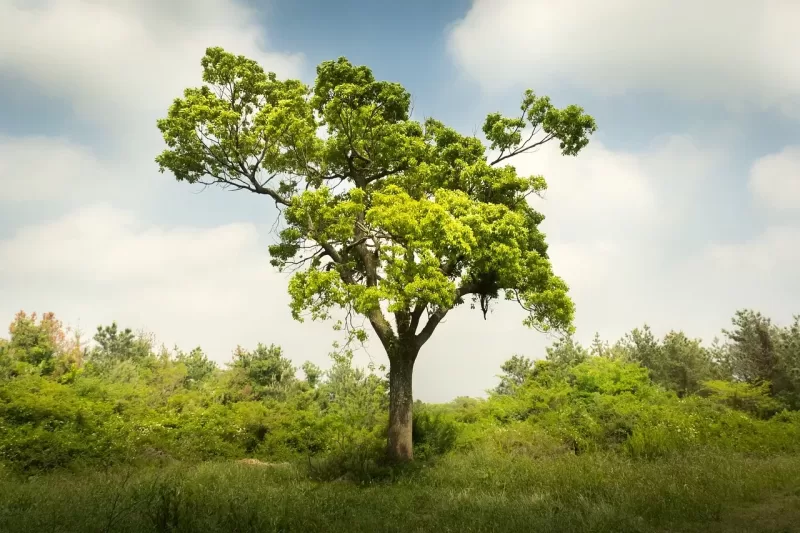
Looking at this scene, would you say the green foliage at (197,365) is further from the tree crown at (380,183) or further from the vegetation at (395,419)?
the tree crown at (380,183)

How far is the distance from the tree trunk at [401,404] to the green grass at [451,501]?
255 cm

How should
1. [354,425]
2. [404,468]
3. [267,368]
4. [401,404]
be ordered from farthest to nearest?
[267,368], [354,425], [401,404], [404,468]

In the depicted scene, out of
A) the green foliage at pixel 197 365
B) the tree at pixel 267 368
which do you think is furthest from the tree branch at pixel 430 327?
the green foliage at pixel 197 365

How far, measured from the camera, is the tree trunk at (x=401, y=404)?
1416 cm

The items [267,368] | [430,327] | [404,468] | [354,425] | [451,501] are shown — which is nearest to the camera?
[451,501]

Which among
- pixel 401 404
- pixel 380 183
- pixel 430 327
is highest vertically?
pixel 380 183

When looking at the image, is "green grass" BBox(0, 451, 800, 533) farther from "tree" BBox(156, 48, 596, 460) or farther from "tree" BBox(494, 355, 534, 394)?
"tree" BBox(494, 355, 534, 394)

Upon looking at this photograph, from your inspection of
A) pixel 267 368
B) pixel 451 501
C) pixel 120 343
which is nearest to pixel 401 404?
pixel 451 501

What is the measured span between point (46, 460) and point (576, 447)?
15.9m

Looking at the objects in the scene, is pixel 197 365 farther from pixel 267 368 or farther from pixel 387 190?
pixel 387 190

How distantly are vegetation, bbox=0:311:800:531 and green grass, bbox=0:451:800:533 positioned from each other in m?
0.04

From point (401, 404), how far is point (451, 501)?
6188 millimetres

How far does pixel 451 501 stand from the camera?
8.38m

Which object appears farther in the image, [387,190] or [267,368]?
[267,368]
